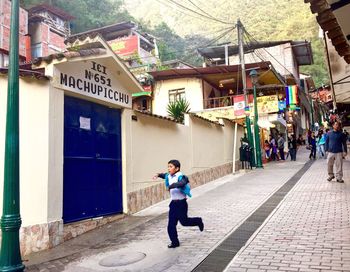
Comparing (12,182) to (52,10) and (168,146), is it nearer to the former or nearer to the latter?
(168,146)

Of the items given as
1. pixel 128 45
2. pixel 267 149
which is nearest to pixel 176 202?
pixel 267 149

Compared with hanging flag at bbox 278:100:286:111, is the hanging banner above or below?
below

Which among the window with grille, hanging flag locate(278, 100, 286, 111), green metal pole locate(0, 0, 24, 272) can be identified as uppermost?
the window with grille

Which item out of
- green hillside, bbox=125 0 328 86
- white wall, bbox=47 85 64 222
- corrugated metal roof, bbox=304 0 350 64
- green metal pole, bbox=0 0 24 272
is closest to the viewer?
corrugated metal roof, bbox=304 0 350 64

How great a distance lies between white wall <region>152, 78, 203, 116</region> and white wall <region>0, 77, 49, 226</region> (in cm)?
2040

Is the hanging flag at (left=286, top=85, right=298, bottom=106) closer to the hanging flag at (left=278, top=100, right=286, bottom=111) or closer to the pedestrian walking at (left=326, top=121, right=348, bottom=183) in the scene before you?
the hanging flag at (left=278, top=100, right=286, bottom=111)

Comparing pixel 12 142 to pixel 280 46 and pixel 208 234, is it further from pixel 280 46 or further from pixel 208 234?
pixel 280 46

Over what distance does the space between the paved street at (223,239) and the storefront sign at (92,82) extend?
2982 millimetres

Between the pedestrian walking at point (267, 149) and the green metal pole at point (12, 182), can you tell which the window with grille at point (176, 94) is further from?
the green metal pole at point (12, 182)

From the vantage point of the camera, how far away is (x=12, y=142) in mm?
4445

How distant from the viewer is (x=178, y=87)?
27.2 meters

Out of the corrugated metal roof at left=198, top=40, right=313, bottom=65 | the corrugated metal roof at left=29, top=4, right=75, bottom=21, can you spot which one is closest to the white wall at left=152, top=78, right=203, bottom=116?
the corrugated metal roof at left=198, top=40, right=313, bottom=65

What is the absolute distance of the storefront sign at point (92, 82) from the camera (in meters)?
7.06

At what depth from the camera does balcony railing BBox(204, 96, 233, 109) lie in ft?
87.7
